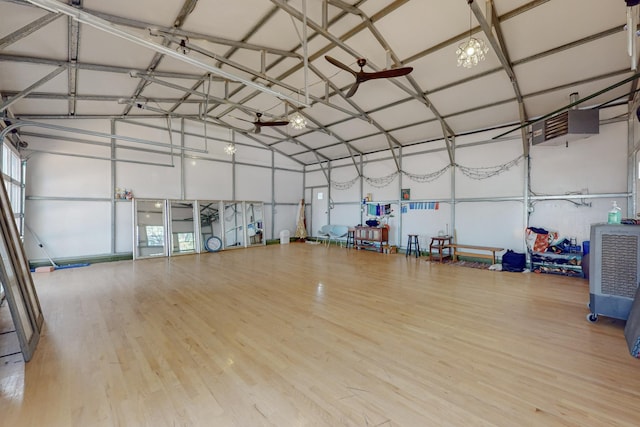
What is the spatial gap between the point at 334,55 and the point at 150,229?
289 inches

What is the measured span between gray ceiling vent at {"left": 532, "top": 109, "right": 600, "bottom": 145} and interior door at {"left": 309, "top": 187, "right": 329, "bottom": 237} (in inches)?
307

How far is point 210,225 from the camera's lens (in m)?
9.81

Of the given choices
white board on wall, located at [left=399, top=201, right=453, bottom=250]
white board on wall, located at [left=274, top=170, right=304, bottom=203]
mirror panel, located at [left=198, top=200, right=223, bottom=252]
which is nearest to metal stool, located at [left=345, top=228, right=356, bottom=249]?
white board on wall, located at [left=399, top=201, right=453, bottom=250]

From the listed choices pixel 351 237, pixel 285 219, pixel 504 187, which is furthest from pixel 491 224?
pixel 285 219

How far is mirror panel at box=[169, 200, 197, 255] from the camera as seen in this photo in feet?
28.9

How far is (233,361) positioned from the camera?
8.20 feet

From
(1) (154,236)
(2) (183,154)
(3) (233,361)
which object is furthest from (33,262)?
(3) (233,361)

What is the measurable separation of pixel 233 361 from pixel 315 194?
10.3 metres

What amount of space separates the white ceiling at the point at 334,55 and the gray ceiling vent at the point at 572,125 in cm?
56

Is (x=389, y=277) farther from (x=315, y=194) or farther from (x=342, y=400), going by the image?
(x=315, y=194)

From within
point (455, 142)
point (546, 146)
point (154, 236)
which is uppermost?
point (455, 142)

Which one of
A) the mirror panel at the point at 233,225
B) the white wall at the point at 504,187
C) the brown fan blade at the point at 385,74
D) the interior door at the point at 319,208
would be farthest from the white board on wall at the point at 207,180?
the brown fan blade at the point at 385,74

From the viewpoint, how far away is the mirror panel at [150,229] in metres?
8.16

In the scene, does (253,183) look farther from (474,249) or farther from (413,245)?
(474,249)
